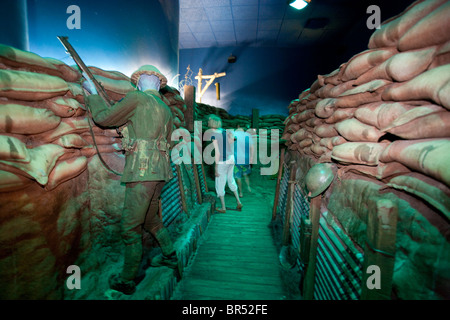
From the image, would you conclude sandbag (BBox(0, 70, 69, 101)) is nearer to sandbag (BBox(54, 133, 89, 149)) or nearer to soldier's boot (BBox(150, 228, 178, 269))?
sandbag (BBox(54, 133, 89, 149))

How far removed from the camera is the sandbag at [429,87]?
0.88 m

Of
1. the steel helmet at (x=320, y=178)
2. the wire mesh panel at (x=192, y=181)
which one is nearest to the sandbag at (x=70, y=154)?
the steel helmet at (x=320, y=178)

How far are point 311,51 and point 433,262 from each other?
37.1ft

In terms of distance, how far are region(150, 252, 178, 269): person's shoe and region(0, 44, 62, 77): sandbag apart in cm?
223

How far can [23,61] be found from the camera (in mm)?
1405

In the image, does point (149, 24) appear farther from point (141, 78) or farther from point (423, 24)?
point (423, 24)

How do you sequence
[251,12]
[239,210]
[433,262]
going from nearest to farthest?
[433,262], [239,210], [251,12]

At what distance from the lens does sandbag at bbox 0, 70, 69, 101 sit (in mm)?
1261

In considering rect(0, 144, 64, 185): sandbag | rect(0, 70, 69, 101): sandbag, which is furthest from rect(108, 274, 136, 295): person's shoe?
rect(0, 70, 69, 101): sandbag

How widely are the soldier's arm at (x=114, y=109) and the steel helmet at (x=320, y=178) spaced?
1.92 meters

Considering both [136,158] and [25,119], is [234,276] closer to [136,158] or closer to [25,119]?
[136,158]

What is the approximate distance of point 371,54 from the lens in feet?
5.22

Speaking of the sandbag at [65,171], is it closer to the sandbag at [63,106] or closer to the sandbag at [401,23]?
the sandbag at [63,106]
